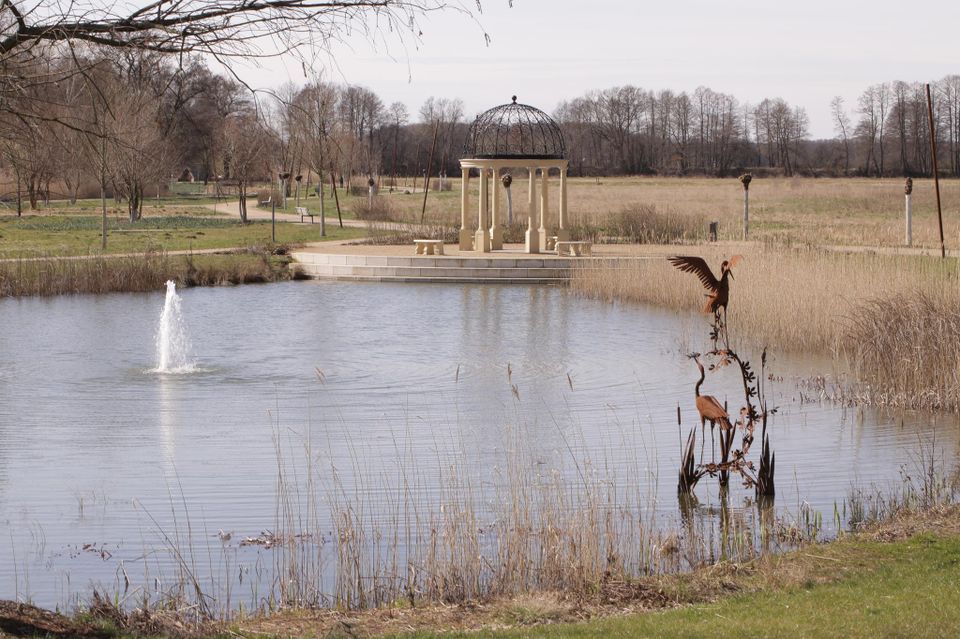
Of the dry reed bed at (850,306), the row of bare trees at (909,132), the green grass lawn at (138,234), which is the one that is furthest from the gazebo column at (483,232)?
the row of bare trees at (909,132)

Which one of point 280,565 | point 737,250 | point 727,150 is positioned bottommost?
point 280,565

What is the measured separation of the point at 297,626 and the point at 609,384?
7.61m

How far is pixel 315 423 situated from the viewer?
10.3m

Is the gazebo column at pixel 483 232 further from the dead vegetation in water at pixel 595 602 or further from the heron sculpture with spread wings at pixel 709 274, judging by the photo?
the dead vegetation in water at pixel 595 602

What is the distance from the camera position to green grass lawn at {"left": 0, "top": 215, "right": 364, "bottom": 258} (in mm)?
26281

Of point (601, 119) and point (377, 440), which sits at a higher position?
point (601, 119)

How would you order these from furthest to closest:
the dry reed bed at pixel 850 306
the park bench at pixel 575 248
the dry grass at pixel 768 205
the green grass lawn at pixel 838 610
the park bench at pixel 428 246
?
the dry grass at pixel 768 205 < the park bench at pixel 428 246 < the park bench at pixel 575 248 < the dry reed bed at pixel 850 306 < the green grass lawn at pixel 838 610

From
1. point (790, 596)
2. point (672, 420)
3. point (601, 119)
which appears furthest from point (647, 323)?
point (601, 119)

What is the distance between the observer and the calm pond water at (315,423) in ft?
23.9

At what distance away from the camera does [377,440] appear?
948 cm

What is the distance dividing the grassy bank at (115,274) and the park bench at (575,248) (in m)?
5.95

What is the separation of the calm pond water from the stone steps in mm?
→ 5421

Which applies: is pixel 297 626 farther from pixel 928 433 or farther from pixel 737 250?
pixel 737 250

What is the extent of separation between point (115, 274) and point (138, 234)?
10.5 metres
